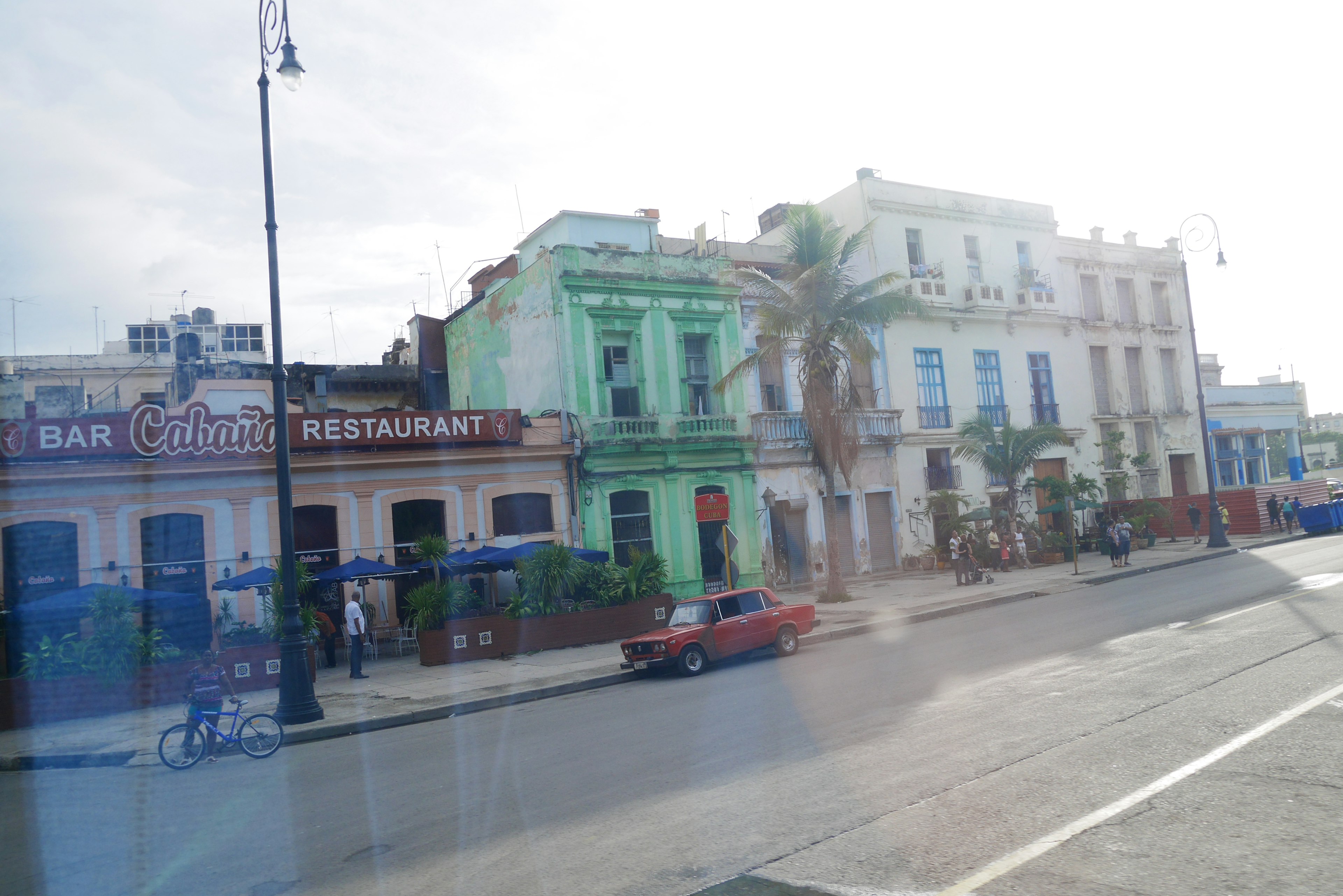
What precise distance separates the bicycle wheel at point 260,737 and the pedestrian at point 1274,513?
3808 cm

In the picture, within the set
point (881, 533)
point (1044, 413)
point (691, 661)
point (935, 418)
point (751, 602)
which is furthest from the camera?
point (1044, 413)

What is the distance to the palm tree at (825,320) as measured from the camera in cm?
2461

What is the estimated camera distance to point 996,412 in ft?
121

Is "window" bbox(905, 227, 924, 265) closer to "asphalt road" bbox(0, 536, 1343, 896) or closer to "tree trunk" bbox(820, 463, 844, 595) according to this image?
"tree trunk" bbox(820, 463, 844, 595)

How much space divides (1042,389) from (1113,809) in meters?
35.5

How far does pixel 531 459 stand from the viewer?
2556 cm

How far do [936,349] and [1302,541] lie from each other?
14.0m

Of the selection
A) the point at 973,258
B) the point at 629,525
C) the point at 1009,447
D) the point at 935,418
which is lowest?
the point at 629,525

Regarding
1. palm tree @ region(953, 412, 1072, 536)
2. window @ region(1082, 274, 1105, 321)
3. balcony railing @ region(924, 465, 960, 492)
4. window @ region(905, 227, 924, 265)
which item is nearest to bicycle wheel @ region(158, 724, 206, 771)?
palm tree @ region(953, 412, 1072, 536)

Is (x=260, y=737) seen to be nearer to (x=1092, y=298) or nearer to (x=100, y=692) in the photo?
(x=100, y=692)

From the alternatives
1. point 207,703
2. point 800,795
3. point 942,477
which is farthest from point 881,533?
point 800,795

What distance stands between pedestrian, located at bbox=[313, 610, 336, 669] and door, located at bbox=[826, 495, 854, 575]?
689 inches

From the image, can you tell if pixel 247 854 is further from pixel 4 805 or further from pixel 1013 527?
pixel 1013 527

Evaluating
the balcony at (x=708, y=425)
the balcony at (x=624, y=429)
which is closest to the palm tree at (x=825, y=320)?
the balcony at (x=624, y=429)
